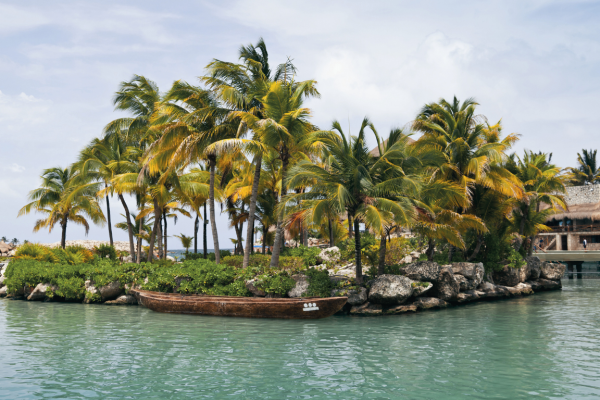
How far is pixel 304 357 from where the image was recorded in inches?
408

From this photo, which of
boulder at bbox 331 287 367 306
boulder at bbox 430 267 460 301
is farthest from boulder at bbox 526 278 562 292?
boulder at bbox 331 287 367 306

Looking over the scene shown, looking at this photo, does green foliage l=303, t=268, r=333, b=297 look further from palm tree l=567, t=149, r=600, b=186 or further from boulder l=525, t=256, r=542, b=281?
palm tree l=567, t=149, r=600, b=186

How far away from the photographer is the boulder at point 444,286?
1972 centimetres

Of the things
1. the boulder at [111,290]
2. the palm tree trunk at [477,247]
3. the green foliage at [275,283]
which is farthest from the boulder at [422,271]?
the boulder at [111,290]

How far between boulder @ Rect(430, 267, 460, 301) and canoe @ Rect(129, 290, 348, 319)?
207 inches

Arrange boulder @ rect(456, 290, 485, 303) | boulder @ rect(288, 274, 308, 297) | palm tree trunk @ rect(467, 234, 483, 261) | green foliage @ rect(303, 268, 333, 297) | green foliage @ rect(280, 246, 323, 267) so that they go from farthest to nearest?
palm tree trunk @ rect(467, 234, 483, 261)
green foliage @ rect(280, 246, 323, 267)
boulder @ rect(456, 290, 485, 303)
boulder @ rect(288, 274, 308, 297)
green foliage @ rect(303, 268, 333, 297)

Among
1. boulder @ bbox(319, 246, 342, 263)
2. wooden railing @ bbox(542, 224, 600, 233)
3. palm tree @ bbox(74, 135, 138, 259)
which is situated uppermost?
palm tree @ bbox(74, 135, 138, 259)

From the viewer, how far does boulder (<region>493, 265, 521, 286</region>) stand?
26.1m

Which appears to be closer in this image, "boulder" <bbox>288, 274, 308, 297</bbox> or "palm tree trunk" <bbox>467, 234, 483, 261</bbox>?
"boulder" <bbox>288, 274, 308, 297</bbox>

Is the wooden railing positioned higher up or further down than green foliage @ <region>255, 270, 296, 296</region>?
higher up

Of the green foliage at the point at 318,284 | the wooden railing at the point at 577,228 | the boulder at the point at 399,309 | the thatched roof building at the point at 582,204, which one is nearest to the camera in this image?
the green foliage at the point at 318,284

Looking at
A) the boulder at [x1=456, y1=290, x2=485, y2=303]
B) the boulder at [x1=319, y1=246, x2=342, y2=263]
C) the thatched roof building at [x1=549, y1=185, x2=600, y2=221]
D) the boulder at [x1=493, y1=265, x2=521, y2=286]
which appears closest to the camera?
the boulder at [x1=456, y1=290, x2=485, y2=303]

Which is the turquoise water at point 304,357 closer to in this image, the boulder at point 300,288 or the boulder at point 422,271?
the boulder at point 300,288

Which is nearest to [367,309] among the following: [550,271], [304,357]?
[304,357]
